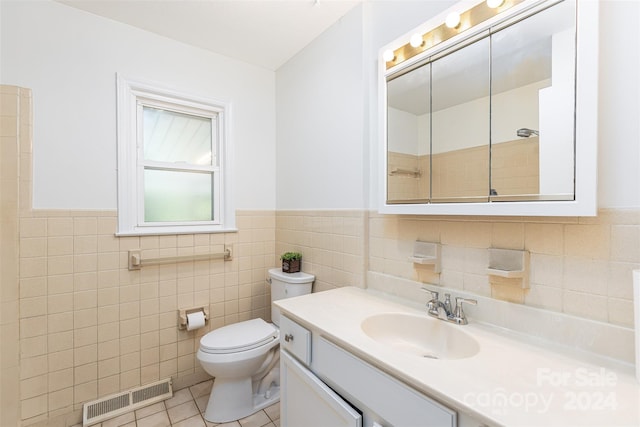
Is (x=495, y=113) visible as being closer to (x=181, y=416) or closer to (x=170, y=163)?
(x=170, y=163)

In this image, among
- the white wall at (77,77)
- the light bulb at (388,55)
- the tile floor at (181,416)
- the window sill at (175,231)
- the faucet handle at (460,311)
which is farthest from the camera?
the window sill at (175,231)

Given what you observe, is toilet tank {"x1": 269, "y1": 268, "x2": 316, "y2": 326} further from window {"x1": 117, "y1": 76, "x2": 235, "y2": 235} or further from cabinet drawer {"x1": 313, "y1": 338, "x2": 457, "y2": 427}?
cabinet drawer {"x1": 313, "y1": 338, "x2": 457, "y2": 427}

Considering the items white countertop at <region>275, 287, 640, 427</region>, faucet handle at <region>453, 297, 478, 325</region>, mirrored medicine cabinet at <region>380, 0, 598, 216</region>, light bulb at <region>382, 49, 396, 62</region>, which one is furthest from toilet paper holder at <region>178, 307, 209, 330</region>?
light bulb at <region>382, 49, 396, 62</region>

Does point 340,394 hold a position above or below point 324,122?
below

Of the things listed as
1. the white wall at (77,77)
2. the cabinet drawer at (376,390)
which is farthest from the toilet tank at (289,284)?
the white wall at (77,77)

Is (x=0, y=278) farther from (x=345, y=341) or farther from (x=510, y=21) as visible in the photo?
(x=510, y=21)

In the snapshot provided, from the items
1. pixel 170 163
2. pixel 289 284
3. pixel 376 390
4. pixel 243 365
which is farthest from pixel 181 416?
pixel 170 163

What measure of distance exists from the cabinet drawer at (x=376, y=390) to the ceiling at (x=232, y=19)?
71.2 inches

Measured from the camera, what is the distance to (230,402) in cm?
171

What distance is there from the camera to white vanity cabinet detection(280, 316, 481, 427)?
0.79m

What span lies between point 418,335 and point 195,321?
1494mm

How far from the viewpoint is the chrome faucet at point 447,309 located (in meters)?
1.16

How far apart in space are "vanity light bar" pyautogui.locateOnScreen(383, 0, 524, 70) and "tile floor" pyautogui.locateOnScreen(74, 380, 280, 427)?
210cm

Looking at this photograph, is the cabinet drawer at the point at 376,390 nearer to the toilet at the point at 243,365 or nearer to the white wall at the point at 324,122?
the toilet at the point at 243,365
